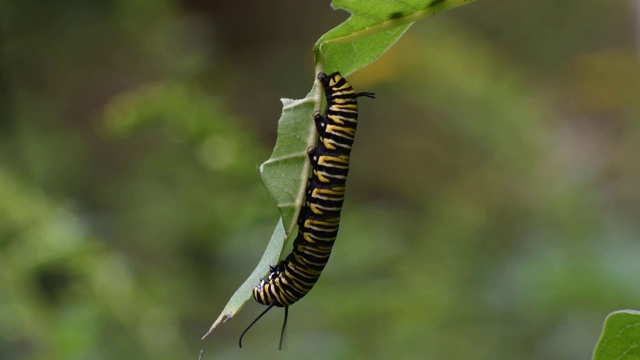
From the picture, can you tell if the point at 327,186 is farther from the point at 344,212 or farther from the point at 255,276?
the point at 344,212

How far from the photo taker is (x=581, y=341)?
11.8 feet

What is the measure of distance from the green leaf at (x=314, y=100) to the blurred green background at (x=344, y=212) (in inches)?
74.1

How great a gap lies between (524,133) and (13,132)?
333 centimetres

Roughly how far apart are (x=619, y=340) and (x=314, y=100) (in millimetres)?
550

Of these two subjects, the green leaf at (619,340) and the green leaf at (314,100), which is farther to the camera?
the green leaf at (314,100)

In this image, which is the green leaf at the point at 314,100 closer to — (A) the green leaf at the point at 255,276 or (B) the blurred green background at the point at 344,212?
(A) the green leaf at the point at 255,276

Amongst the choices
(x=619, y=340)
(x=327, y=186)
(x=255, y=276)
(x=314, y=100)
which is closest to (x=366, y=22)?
(x=314, y=100)

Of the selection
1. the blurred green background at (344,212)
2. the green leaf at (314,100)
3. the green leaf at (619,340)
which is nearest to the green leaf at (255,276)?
the green leaf at (314,100)

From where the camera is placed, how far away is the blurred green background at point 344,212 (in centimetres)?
337

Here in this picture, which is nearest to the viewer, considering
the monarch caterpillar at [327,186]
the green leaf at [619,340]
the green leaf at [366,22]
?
the green leaf at [619,340]

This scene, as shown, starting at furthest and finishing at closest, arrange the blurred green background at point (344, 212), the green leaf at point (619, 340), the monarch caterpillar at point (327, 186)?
the blurred green background at point (344, 212) < the monarch caterpillar at point (327, 186) < the green leaf at point (619, 340)

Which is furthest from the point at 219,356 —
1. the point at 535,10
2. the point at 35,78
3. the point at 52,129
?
the point at 535,10

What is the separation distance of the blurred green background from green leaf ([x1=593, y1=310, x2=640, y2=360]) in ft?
7.29

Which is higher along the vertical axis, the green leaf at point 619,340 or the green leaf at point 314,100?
the green leaf at point 314,100
